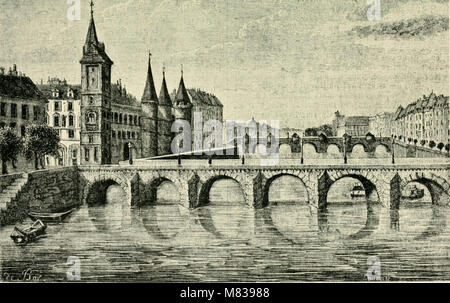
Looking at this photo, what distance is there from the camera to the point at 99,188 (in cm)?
1794

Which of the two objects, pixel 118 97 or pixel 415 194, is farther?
pixel 415 194

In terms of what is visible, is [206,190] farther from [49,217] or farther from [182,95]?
[49,217]

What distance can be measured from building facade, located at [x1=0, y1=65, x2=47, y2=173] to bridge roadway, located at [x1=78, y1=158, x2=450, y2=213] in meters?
2.32

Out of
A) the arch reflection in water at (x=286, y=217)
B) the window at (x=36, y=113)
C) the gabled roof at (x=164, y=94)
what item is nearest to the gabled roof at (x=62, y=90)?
the window at (x=36, y=113)

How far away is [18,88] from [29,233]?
5.33 meters

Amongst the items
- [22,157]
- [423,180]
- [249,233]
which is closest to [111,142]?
[22,157]

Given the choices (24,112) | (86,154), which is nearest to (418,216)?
(86,154)

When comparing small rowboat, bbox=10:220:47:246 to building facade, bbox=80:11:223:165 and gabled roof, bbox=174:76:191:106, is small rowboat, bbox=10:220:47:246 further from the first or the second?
gabled roof, bbox=174:76:191:106

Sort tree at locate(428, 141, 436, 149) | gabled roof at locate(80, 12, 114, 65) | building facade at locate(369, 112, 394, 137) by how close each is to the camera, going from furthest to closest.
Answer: tree at locate(428, 141, 436, 149) < building facade at locate(369, 112, 394, 137) < gabled roof at locate(80, 12, 114, 65)

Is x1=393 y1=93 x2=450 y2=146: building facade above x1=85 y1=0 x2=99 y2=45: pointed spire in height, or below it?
below

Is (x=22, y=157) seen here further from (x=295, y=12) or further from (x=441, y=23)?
(x=441, y=23)

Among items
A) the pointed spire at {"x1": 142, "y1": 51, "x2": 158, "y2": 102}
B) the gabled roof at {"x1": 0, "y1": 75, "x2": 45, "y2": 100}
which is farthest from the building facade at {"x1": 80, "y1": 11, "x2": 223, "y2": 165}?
the gabled roof at {"x1": 0, "y1": 75, "x2": 45, "y2": 100}

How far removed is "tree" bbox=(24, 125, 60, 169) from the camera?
→ 1519 centimetres

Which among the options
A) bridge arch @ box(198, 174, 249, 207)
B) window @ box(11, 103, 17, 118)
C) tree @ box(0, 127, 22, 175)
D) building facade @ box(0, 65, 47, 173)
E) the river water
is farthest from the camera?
bridge arch @ box(198, 174, 249, 207)
